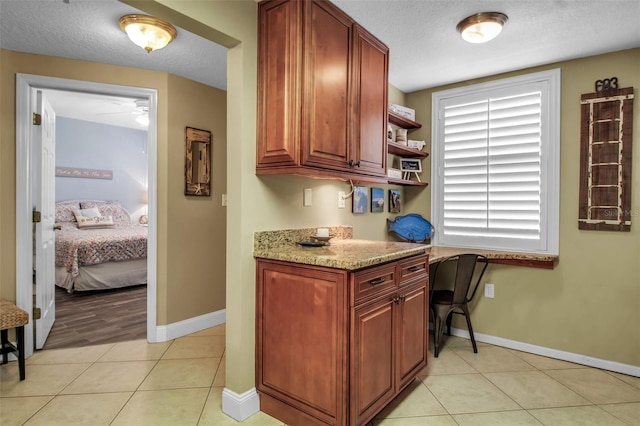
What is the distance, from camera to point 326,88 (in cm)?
205

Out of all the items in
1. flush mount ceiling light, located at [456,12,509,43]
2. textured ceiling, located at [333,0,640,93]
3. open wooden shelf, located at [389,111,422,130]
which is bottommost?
open wooden shelf, located at [389,111,422,130]

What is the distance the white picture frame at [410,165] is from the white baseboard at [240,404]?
2.38m

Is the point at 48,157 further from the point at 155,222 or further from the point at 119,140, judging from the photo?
the point at 119,140

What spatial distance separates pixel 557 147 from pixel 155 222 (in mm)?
3432

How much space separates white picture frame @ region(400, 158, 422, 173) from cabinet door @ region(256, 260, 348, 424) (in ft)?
6.58

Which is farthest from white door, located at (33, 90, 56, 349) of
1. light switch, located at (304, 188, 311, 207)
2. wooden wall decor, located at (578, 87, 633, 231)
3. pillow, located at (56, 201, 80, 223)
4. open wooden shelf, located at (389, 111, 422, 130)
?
wooden wall decor, located at (578, 87, 633, 231)

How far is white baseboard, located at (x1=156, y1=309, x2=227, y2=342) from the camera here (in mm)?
3146

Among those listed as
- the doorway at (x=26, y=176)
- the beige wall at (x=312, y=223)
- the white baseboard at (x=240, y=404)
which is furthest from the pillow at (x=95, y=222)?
the white baseboard at (x=240, y=404)

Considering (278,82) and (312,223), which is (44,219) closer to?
(312,223)

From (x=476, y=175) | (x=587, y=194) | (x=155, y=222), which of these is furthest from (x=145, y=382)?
(x=587, y=194)

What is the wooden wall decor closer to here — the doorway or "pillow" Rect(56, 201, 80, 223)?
the doorway

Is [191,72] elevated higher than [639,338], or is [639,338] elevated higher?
[191,72]

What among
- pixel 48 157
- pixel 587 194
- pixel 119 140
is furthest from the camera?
pixel 119 140

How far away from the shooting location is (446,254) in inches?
118
